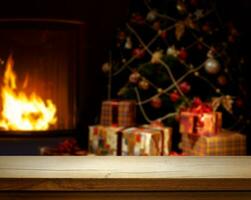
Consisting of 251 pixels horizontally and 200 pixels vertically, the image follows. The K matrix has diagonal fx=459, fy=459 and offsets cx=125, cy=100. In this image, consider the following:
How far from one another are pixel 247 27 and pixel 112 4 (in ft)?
3.56

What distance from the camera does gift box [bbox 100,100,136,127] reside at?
10.7ft

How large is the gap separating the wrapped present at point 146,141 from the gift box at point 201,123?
0.14 metres

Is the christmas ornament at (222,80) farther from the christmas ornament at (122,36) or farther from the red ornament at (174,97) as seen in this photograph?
the christmas ornament at (122,36)

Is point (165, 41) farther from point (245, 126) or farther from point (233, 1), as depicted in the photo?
point (245, 126)

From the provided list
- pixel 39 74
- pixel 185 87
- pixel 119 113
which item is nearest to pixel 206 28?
pixel 185 87

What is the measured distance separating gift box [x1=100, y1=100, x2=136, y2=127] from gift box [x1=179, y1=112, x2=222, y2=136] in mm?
432

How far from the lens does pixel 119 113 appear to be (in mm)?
3268

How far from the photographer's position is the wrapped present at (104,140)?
3.08m

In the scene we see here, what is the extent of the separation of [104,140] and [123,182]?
2.28 metres

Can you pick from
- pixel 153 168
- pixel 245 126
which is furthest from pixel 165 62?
pixel 153 168

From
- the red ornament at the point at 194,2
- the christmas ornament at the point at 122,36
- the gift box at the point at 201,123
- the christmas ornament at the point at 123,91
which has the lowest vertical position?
the gift box at the point at 201,123

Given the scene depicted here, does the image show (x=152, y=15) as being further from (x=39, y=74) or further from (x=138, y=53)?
(x=39, y=74)

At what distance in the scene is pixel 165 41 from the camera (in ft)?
11.3

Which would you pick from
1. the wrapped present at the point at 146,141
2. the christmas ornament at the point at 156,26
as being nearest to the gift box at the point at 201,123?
the wrapped present at the point at 146,141
